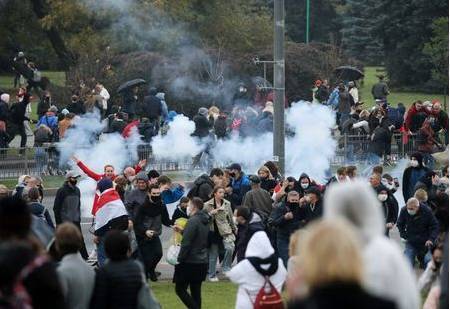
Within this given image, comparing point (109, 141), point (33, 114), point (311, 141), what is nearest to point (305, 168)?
point (311, 141)

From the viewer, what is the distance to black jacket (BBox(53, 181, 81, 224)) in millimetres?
17719

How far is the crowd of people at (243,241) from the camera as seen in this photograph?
620 cm

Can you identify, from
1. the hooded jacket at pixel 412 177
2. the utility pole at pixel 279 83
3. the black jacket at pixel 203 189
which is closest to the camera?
the black jacket at pixel 203 189

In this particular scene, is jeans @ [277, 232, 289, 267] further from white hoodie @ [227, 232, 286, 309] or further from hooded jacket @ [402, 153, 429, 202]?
white hoodie @ [227, 232, 286, 309]

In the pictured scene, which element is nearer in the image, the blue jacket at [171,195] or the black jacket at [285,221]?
the black jacket at [285,221]

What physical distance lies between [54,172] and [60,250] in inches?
680

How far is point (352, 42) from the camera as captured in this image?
58.5 m

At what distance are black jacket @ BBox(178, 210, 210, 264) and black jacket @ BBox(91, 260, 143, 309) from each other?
531cm

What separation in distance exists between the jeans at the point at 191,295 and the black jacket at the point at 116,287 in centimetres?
521

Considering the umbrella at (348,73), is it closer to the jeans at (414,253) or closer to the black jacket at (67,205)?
the black jacket at (67,205)

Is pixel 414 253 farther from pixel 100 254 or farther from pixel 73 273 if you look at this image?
pixel 73 273

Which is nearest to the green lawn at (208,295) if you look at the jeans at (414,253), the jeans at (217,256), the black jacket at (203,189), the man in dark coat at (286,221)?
the jeans at (217,256)

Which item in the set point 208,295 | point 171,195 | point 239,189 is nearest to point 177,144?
point 239,189

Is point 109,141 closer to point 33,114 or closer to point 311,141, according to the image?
point 311,141
